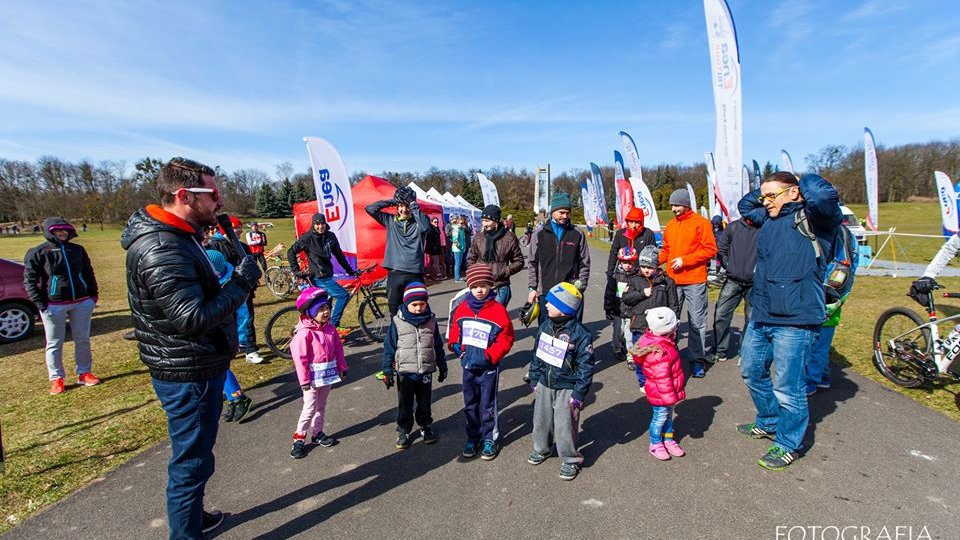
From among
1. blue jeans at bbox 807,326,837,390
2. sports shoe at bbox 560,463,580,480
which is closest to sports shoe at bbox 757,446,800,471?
sports shoe at bbox 560,463,580,480

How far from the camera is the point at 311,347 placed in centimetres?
371

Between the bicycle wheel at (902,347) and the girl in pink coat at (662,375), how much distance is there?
121 inches

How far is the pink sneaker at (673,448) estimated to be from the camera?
349 centimetres

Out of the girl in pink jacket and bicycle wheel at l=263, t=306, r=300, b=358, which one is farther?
bicycle wheel at l=263, t=306, r=300, b=358

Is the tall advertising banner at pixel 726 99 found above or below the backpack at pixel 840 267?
above

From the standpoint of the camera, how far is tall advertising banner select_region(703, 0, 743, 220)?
22.3ft

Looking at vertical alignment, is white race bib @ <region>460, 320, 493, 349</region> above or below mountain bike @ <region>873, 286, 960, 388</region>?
above

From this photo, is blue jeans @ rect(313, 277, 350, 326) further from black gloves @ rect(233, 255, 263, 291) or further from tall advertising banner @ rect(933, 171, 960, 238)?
tall advertising banner @ rect(933, 171, 960, 238)

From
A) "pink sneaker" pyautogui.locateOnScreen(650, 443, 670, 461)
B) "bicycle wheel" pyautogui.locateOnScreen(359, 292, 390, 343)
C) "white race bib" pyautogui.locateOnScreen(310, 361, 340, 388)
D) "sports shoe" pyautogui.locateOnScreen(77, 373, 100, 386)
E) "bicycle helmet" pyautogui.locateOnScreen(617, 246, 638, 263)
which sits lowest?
"pink sneaker" pyautogui.locateOnScreen(650, 443, 670, 461)

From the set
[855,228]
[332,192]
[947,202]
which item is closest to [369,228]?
[332,192]

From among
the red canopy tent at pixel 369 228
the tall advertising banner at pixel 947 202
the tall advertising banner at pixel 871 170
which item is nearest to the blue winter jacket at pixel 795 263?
the red canopy tent at pixel 369 228

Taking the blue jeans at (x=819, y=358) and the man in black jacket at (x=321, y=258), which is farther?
the man in black jacket at (x=321, y=258)

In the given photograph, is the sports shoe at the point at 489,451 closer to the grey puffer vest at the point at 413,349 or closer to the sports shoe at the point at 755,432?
the grey puffer vest at the point at 413,349

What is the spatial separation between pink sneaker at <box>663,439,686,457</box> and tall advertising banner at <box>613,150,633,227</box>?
1187cm
